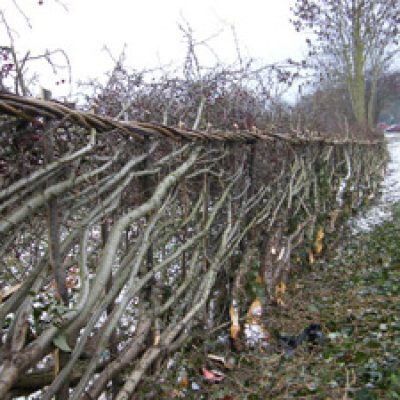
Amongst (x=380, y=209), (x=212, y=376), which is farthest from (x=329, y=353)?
(x=380, y=209)

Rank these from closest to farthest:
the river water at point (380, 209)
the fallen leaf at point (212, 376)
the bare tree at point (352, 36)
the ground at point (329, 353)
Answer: the ground at point (329, 353)
the fallen leaf at point (212, 376)
the river water at point (380, 209)
the bare tree at point (352, 36)

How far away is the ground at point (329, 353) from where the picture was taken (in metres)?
2.66

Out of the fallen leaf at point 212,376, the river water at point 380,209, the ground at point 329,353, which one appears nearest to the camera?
the ground at point 329,353

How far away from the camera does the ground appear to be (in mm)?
2656

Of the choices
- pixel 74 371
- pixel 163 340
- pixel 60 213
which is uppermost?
pixel 60 213

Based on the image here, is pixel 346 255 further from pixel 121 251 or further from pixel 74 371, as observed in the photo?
pixel 74 371

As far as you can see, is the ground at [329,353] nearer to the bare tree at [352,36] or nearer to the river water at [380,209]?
the river water at [380,209]

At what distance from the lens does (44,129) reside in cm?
164

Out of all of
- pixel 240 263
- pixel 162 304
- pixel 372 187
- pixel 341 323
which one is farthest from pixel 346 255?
pixel 372 187

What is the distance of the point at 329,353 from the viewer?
10.4 ft

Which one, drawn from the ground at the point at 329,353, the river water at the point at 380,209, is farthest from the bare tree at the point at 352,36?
the ground at the point at 329,353

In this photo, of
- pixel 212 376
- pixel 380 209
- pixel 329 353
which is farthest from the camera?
pixel 380 209

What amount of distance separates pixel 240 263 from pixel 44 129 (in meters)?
2.38

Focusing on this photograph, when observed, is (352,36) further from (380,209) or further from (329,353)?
(329,353)
